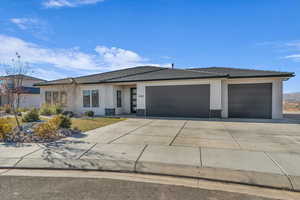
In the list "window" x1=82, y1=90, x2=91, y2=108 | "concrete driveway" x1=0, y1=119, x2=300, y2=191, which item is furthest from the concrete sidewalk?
"window" x1=82, y1=90, x2=91, y2=108

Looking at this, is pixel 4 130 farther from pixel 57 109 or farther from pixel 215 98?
pixel 215 98

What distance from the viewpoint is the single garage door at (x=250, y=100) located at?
1210 centimetres

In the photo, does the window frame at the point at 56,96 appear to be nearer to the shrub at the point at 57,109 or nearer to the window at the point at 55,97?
the window at the point at 55,97

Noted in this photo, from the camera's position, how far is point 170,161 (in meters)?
4.07


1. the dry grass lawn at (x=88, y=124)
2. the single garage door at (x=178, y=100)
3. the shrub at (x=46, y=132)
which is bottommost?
the dry grass lawn at (x=88, y=124)

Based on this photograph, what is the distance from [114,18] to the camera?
383 inches

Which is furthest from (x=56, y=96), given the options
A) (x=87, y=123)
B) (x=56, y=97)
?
(x=87, y=123)

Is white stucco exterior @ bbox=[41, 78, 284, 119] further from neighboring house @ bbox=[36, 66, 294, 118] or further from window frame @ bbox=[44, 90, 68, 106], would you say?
window frame @ bbox=[44, 90, 68, 106]

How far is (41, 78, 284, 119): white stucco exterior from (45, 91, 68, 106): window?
0.40 m

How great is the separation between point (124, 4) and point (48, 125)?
728 centimetres

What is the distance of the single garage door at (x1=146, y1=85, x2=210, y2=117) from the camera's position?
1252 cm

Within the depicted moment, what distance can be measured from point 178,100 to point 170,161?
933cm

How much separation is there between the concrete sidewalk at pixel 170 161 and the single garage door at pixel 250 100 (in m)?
8.67

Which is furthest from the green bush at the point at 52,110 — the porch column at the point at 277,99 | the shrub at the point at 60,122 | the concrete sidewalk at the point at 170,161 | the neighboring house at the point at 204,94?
the porch column at the point at 277,99
